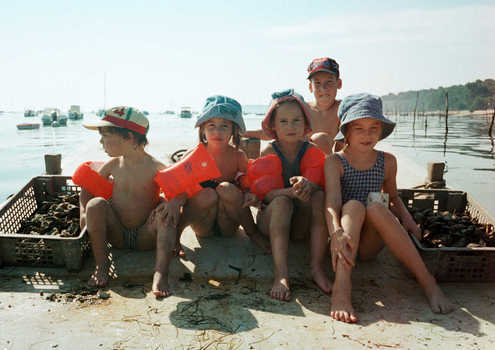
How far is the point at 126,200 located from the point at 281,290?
140cm

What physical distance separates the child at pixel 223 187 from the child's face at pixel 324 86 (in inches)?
56.0

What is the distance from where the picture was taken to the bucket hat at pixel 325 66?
379cm

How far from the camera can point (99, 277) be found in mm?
2449

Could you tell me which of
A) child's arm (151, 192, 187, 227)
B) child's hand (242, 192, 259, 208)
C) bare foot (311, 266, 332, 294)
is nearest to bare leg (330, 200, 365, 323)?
bare foot (311, 266, 332, 294)

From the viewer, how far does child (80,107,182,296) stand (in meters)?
2.55

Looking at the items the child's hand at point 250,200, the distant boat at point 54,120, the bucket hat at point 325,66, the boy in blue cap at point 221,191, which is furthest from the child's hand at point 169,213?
the distant boat at point 54,120

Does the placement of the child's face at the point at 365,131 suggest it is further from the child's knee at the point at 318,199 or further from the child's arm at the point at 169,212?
the child's arm at the point at 169,212

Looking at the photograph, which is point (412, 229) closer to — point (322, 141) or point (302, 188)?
point (302, 188)

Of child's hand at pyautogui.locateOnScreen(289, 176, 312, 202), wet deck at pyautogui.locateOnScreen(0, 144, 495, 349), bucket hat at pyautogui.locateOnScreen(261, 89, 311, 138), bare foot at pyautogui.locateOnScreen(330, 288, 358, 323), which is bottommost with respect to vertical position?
wet deck at pyautogui.locateOnScreen(0, 144, 495, 349)

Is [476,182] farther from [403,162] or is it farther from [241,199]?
[241,199]

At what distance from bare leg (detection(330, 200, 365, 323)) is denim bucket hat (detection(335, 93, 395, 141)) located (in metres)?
0.59

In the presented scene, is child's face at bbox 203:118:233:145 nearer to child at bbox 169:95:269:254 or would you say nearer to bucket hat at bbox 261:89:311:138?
child at bbox 169:95:269:254

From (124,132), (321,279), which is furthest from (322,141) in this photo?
(124,132)

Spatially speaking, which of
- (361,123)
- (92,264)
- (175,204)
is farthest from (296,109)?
(92,264)
